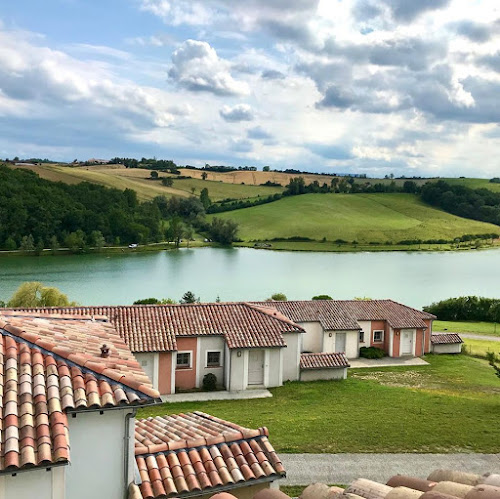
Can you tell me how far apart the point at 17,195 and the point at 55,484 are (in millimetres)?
109293

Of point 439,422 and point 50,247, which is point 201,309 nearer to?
point 439,422

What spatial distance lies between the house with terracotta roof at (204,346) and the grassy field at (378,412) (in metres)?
1.45

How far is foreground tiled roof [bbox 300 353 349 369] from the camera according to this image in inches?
1034

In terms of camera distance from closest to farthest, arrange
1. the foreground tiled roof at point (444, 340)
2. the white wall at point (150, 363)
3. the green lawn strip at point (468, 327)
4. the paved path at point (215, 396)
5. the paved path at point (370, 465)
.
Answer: the paved path at point (370, 465) < the paved path at point (215, 396) < the white wall at point (150, 363) < the foreground tiled roof at point (444, 340) < the green lawn strip at point (468, 327)

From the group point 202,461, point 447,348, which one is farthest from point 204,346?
point 447,348

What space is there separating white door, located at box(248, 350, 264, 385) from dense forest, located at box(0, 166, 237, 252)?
3118 inches

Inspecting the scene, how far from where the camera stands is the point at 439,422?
1886 cm

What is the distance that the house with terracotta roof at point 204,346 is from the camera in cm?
2428

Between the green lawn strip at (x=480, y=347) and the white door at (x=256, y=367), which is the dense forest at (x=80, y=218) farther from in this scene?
the white door at (x=256, y=367)

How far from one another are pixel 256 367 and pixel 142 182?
430 ft

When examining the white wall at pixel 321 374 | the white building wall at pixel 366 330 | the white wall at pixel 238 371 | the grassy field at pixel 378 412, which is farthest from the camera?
the white building wall at pixel 366 330

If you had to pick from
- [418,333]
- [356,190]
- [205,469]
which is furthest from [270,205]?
[205,469]

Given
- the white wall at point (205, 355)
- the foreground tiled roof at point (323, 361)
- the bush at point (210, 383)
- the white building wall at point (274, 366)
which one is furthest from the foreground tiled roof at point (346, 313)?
the bush at point (210, 383)

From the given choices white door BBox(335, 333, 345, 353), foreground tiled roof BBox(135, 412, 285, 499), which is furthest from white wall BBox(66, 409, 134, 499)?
white door BBox(335, 333, 345, 353)
